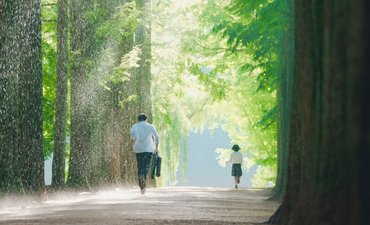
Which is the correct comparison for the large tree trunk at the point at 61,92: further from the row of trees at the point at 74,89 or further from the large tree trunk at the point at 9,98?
the large tree trunk at the point at 9,98

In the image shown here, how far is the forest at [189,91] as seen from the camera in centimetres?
849

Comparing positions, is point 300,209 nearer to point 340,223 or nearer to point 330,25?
point 340,223

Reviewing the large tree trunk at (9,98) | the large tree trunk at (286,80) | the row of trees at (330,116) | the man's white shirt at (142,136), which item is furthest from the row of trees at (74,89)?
the row of trees at (330,116)

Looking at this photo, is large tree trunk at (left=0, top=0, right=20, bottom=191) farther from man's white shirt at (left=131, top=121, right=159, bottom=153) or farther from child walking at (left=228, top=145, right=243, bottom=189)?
child walking at (left=228, top=145, right=243, bottom=189)

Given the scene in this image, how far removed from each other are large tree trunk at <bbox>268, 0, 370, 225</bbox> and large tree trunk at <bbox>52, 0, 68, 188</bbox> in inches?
662

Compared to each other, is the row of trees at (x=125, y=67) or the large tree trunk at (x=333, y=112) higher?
the row of trees at (x=125, y=67)

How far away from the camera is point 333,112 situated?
8.57m

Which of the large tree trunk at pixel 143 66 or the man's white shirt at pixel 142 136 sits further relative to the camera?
the large tree trunk at pixel 143 66

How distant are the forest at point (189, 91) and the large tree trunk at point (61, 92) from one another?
1.3 inches

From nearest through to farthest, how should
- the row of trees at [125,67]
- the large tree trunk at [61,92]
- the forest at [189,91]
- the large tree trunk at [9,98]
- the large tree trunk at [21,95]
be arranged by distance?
the forest at [189,91]
the large tree trunk at [9,98]
the large tree trunk at [21,95]
the row of trees at [125,67]
the large tree trunk at [61,92]

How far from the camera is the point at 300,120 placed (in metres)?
9.64

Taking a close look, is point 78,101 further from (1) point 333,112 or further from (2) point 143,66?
(1) point 333,112

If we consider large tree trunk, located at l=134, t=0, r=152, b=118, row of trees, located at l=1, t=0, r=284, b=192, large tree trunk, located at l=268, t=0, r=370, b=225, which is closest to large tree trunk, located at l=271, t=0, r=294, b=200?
row of trees, located at l=1, t=0, r=284, b=192

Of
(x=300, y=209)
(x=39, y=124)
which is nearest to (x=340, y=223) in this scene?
(x=300, y=209)
